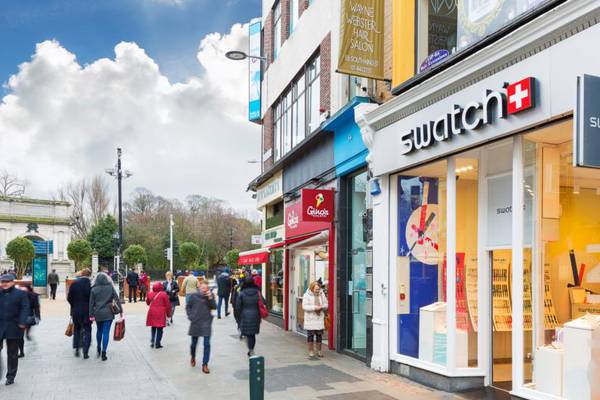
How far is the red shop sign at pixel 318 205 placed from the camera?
1314 cm

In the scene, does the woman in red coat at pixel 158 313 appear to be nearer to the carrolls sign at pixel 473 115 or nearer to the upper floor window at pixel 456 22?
the carrolls sign at pixel 473 115

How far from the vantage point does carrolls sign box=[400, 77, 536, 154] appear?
23.4ft

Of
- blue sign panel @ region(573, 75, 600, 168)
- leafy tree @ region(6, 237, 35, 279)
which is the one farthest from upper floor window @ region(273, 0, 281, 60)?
leafy tree @ region(6, 237, 35, 279)

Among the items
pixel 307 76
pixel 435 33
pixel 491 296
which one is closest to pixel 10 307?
pixel 491 296

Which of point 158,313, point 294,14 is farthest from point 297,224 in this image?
point 294,14

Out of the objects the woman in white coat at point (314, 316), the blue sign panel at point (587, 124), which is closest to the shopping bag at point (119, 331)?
the woman in white coat at point (314, 316)

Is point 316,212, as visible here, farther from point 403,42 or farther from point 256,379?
point 256,379

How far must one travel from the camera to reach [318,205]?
1322 cm

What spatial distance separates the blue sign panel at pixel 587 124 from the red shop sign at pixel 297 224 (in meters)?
8.60

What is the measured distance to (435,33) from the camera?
32.6 ft

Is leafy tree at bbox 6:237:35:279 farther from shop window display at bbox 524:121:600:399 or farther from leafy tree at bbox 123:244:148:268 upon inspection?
shop window display at bbox 524:121:600:399

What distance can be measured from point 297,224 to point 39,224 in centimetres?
5722

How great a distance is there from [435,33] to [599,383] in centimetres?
591

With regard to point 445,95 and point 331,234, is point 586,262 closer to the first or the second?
point 445,95
